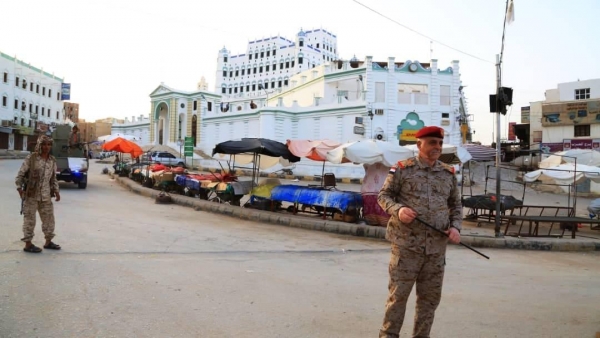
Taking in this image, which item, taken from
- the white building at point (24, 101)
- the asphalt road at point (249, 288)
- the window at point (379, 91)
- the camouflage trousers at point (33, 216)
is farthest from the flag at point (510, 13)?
the white building at point (24, 101)

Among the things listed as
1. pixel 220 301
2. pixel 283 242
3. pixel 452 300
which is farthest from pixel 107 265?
pixel 452 300

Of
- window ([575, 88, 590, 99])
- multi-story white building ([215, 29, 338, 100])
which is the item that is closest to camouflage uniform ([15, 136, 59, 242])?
window ([575, 88, 590, 99])

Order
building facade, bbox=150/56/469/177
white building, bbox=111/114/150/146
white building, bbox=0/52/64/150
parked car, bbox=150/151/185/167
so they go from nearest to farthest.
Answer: building facade, bbox=150/56/469/177 → parked car, bbox=150/151/185/167 → white building, bbox=0/52/64/150 → white building, bbox=111/114/150/146

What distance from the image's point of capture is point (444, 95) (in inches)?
1372

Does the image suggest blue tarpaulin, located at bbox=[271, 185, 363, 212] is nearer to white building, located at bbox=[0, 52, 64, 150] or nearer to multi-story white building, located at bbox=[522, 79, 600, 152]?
multi-story white building, located at bbox=[522, 79, 600, 152]

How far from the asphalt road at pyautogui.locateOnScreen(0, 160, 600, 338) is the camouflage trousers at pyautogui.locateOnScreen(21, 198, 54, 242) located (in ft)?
0.99

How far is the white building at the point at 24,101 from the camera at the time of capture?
52500mm

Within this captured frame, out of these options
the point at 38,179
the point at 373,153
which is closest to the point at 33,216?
the point at 38,179

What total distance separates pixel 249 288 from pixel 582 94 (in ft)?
138

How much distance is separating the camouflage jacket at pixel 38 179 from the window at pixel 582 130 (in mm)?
39675

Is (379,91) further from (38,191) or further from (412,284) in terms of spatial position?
(412,284)

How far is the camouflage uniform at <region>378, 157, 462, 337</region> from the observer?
10.2 ft

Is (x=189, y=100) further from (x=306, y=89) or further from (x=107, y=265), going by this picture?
(x=107, y=265)

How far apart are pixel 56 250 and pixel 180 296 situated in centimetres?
301
